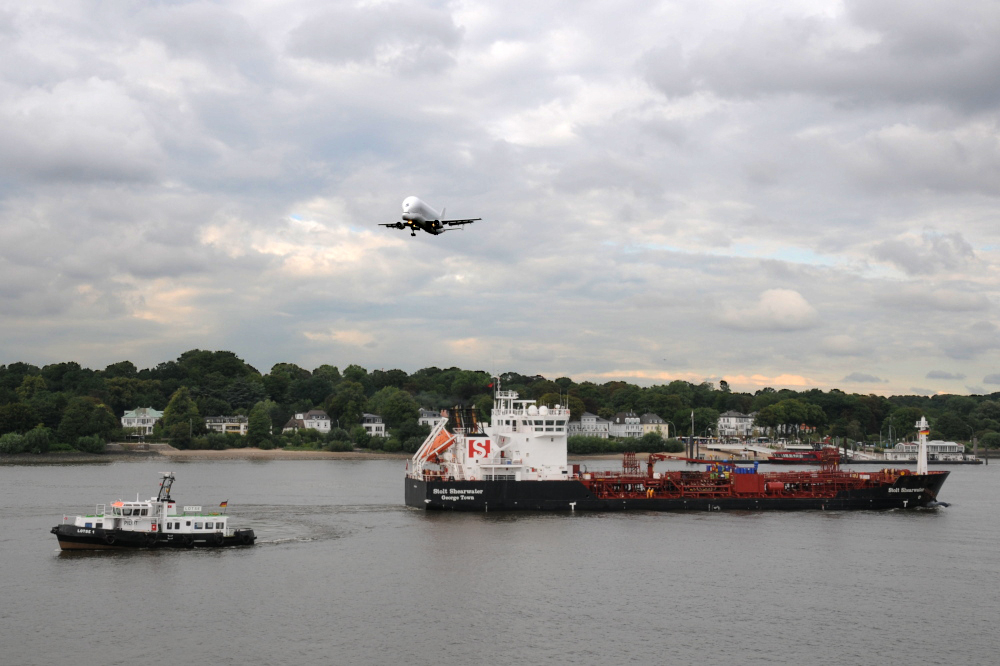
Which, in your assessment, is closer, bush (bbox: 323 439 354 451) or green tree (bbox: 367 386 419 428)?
bush (bbox: 323 439 354 451)

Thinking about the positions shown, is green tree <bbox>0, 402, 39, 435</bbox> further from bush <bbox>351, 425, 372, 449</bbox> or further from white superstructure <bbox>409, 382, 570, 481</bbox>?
white superstructure <bbox>409, 382, 570, 481</bbox>

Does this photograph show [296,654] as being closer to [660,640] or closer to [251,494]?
[660,640]

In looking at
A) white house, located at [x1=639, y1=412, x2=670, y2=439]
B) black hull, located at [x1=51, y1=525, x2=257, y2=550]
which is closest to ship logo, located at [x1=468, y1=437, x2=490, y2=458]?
black hull, located at [x1=51, y1=525, x2=257, y2=550]

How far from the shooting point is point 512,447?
6162 centimetres

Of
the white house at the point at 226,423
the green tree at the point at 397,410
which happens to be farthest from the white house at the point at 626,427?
the white house at the point at 226,423

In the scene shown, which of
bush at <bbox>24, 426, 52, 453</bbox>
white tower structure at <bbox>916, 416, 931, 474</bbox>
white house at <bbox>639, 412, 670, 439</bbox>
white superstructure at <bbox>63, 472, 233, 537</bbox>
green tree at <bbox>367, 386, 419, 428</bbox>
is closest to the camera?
white superstructure at <bbox>63, 472, 233, 537</bbox>

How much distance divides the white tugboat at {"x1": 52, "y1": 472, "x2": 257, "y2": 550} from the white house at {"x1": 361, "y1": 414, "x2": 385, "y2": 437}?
121 meters

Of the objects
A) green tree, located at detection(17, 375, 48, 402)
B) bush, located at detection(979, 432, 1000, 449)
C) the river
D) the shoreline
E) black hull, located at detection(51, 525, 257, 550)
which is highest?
→ green tree, located at detection(17, 375, 48, 402)

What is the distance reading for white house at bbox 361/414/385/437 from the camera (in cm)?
17075

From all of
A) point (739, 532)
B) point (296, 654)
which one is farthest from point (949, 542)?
point (296, 654)

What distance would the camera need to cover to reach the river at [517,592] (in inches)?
1170

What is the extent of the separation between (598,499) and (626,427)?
13271cm

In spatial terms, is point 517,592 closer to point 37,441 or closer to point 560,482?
point 560,482

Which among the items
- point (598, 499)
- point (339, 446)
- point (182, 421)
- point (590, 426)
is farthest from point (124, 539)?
point (590, 426)
